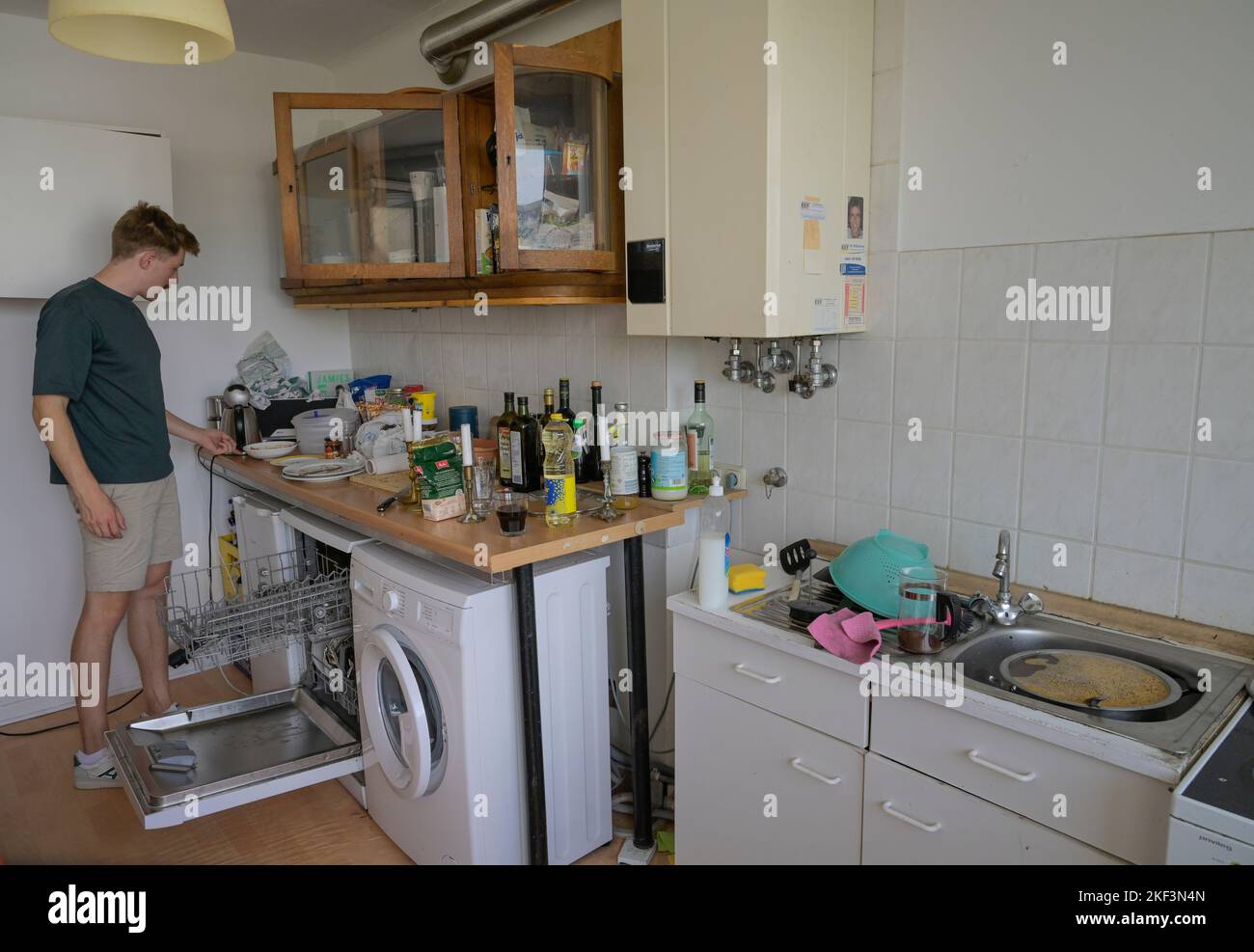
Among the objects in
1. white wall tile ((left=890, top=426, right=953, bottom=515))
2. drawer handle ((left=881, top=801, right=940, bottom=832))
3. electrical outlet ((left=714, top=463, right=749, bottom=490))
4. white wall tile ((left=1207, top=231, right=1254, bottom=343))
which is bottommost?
drawer handle ((left=881, top=801, right=940, bottom=832))

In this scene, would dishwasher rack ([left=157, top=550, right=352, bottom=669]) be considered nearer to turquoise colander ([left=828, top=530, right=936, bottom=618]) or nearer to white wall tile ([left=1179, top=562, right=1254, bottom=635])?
turquoise colander ([left=828, top=530, right=936, bottom=618])

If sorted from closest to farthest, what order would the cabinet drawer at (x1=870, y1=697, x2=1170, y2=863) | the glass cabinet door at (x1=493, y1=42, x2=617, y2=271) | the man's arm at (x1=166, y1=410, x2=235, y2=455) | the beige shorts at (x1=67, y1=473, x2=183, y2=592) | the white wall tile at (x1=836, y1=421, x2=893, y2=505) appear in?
the cabinet drawer at (x1=870, y1=697, x2=1170, y2=863)
the white wall tile at (x1=836, y1=421, x2=893, y2=505)
the glass cabinet door at (x1=493, y1=42, x2=617, y2=271)
the beige shorts at (x1=67, y1=473, x2=183, y2=592)
the man's arm at (x1=166, y1=410, x2=235, y2=455)

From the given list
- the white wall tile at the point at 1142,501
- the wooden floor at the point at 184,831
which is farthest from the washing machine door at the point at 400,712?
the white wall tile at the point at 1142,501

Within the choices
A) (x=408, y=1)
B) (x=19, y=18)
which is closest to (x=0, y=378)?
(x=19, y=18)

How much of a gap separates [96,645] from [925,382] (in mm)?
2502

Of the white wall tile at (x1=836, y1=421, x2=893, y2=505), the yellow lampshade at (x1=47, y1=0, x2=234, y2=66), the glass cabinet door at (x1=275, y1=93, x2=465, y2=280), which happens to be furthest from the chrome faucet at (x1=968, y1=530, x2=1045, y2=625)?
the yellow lampshade at (x1=47, y1=0, x2=234, y2=66)

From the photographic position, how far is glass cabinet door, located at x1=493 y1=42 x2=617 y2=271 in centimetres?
204

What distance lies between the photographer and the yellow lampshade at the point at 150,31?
55.7 inches

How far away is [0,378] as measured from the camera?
9.66 feet

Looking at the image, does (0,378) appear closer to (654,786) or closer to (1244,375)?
(654,786)

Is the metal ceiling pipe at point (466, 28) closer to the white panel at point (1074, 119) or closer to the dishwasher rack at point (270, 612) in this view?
the white panel at point (1074, 119)

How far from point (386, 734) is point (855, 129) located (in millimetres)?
1805

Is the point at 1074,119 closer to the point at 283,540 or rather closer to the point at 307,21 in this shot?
the point at 283,540

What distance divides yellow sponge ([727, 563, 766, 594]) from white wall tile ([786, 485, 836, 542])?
257 mm
